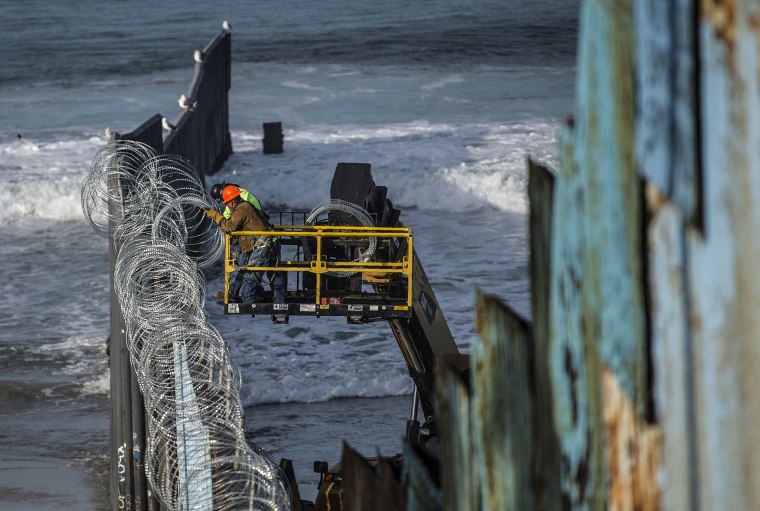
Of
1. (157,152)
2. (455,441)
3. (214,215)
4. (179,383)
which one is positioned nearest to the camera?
(455,441)

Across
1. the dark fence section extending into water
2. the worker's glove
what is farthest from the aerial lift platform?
the dark fence section extending into water

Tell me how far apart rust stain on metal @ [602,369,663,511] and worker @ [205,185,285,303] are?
10.2m

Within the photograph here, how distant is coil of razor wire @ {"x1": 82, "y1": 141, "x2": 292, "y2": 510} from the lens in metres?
6.31

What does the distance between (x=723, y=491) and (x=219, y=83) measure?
1426 inches

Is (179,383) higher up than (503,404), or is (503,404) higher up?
(503,404)

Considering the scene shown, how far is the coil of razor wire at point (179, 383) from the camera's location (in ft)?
20.7

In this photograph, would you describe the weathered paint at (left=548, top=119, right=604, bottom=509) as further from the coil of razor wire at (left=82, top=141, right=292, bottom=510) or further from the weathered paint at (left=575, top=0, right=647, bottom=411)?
the coil of razor wire at (left=82, top=141, right=292, bottom=510)

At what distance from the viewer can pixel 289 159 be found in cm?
3681

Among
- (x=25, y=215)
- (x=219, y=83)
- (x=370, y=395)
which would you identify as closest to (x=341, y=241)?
(x=370, y=395)

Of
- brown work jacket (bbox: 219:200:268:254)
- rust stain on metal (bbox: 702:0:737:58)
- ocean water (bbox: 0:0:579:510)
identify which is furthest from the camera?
ocean water (bbox: 0:0:579:510)

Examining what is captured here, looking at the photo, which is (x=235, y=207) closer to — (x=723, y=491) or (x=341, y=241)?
(x=341, y=241)

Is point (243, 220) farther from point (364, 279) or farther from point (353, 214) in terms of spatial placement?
point (364, 279)

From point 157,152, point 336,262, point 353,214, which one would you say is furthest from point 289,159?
point 353,214

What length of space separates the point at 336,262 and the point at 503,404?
32.9 feet
